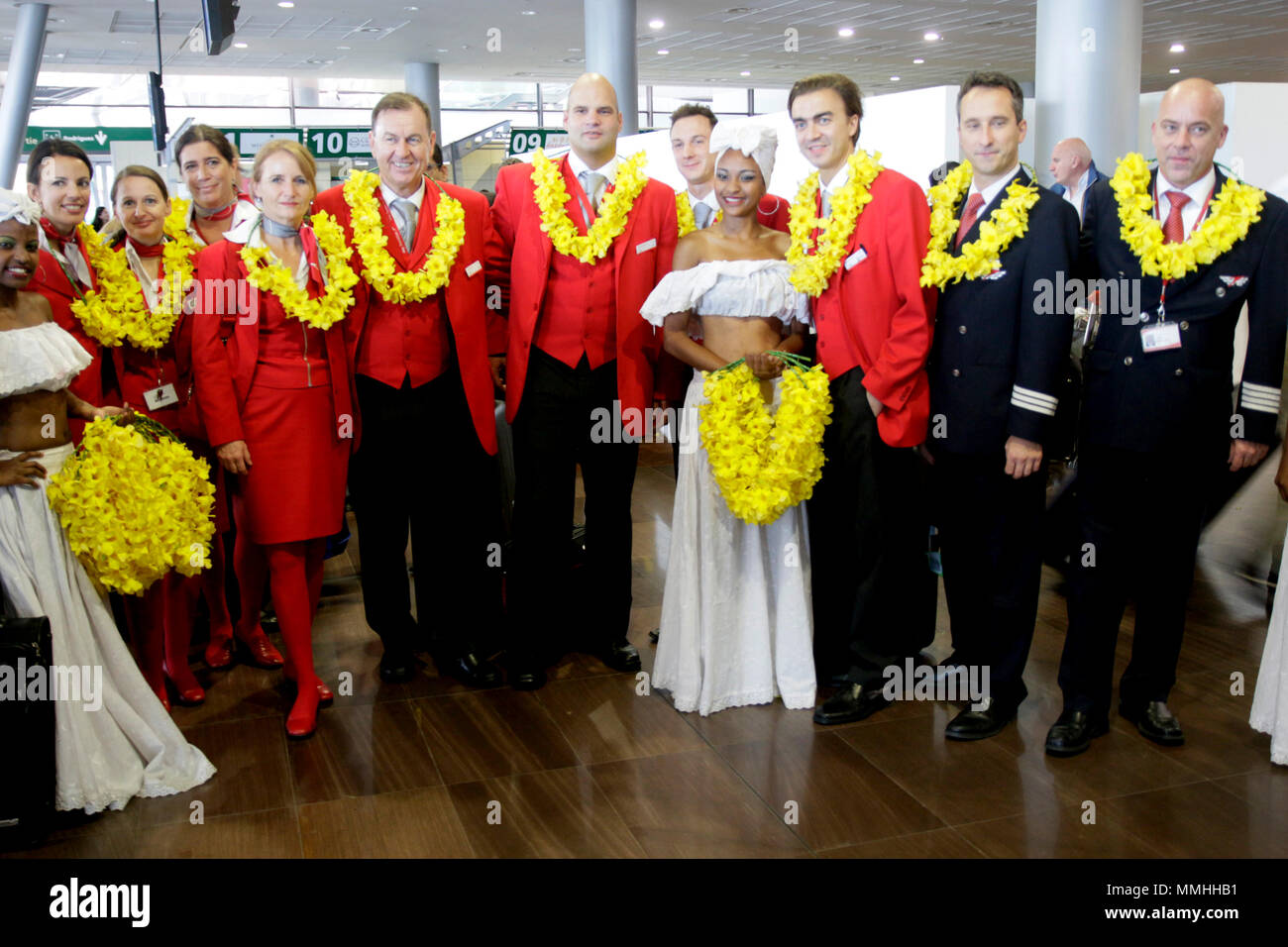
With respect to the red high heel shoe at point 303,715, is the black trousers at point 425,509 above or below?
above

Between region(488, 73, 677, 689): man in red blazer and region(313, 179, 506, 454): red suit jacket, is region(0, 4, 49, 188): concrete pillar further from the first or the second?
region(488, 73, 677, 689): man in red blazer

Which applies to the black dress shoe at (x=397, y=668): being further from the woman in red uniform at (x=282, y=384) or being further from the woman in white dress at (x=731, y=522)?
the woman in white dress at (x=731, y=522)

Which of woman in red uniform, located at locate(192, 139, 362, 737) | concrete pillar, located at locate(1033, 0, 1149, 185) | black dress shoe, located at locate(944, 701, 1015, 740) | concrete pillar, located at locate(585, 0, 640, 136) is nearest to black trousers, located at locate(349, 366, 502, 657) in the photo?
woman in red uniform, located at locate(192, 139, 362, 737)

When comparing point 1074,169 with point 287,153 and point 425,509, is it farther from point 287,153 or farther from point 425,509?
point 287,153

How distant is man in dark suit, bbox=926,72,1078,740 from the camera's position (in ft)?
10.9

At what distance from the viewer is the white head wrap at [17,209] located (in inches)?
122

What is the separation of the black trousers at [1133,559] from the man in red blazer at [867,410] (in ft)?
1.73

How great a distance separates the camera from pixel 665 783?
10.8 ft

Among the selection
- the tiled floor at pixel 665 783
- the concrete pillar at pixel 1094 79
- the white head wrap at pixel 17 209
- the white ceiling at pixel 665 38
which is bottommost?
the tiled floor at pixel 665 783

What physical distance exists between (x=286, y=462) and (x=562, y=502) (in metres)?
0.97

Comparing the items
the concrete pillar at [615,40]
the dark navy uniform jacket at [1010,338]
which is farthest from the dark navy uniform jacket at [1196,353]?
the concrete pillar at [615,40]

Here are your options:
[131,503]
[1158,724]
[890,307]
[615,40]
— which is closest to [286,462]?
[131,503]

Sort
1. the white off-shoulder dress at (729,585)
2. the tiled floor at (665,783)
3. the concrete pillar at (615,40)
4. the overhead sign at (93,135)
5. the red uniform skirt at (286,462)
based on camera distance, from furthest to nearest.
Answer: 1. the overhead sign at (93,135)
2. the concrete pillar at (615,40)
3. the white off-shoulder dress at (729,585)
4. the red uniform skirt at (286,462)
5. the tiled floor at (665,783)

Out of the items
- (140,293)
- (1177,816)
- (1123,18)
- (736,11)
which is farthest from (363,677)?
(736,11)
